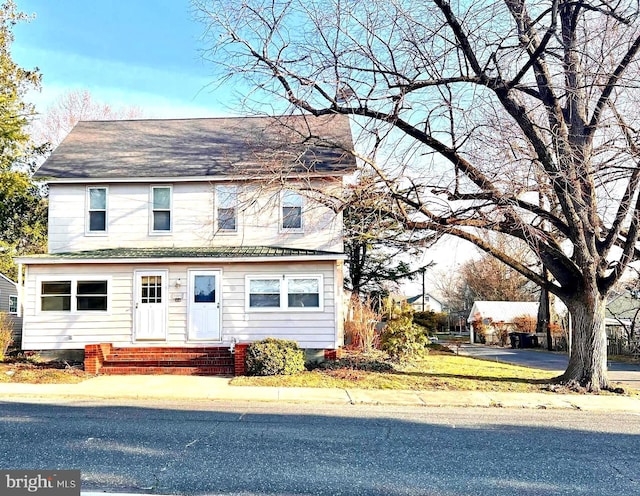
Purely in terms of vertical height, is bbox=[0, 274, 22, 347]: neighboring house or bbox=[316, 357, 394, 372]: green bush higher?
bbox=[0, 274, 22, 347]: neighboring house

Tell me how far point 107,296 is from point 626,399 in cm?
1346

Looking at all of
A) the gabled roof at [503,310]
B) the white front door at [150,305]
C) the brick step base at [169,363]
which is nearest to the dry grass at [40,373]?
the brick step base at [169,363]

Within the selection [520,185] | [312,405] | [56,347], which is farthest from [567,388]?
[56,347]

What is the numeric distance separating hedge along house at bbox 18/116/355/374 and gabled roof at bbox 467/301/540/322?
100ft

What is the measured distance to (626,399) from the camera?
11797 millimetres

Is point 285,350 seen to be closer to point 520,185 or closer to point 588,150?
point 520,185

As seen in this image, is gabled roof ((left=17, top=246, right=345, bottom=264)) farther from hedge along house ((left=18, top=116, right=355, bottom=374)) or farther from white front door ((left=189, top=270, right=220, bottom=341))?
white front door ((left=189, top=270, right=220, bottom=341))

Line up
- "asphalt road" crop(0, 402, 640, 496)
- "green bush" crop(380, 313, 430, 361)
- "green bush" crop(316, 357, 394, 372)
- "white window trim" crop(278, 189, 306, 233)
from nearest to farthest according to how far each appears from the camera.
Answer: "asphalt road" crop(0, 402, 640, 496)
"green bush" crop(316, 357, 394, 372)
"green bush" crop(380, 313, 430, 361)
"white window trim" crop(278, 189, 306, 233)

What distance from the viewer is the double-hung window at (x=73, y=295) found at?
1578 cm

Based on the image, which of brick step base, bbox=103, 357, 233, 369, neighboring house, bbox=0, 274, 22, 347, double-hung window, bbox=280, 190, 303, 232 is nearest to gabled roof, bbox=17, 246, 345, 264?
double-hung window, bbox=280, 190, 303, 232

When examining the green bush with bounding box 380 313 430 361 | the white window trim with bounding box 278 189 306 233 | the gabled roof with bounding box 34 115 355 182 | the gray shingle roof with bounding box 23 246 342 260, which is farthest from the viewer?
the white window trim with bounding box 278 189 306 233

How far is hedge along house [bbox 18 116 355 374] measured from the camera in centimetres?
1539

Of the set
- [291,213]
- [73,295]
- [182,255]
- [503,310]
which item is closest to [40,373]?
[73,295]

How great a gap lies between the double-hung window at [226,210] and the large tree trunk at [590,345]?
32.3 feet
